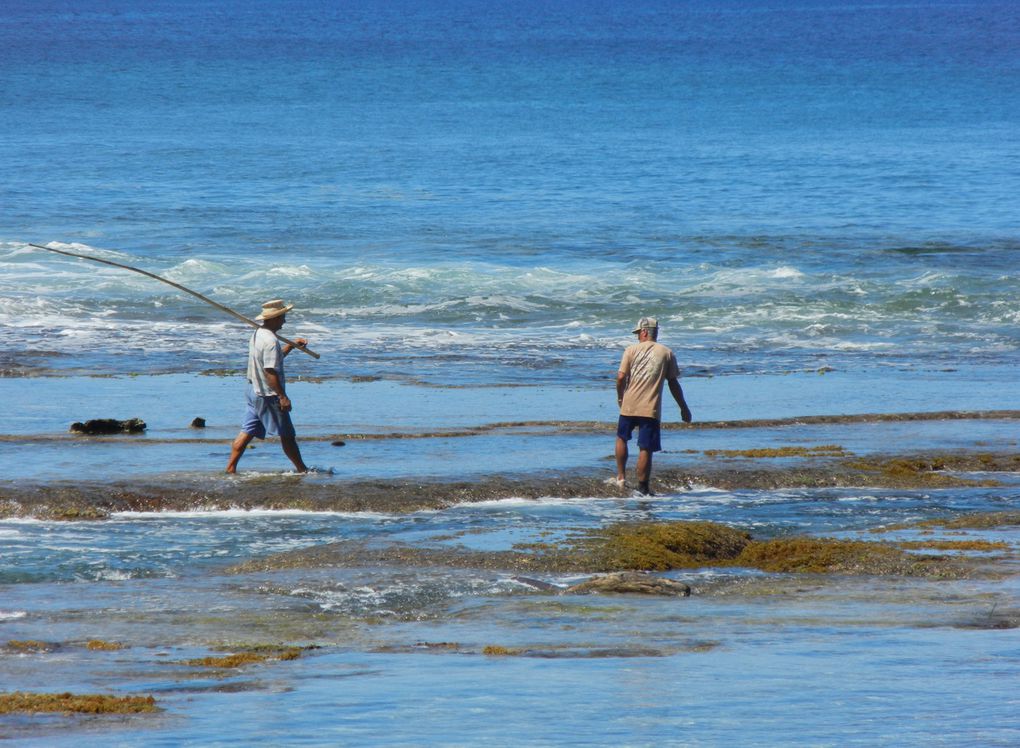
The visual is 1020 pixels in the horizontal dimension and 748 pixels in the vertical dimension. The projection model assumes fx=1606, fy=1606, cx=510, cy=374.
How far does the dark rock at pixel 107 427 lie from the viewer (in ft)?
44.8

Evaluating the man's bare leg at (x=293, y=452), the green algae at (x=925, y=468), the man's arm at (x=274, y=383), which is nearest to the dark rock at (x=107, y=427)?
the man's bare leg at (x=293, y=452)

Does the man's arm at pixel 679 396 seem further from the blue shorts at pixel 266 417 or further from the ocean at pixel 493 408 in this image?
the blue shorts at pixel 266 417

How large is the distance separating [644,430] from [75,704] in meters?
6.05

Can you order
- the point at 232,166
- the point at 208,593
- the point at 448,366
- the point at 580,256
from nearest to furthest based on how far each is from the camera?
the point at 208,593 < the point at 448,366 < the point at 580,256 < the point at 232,166

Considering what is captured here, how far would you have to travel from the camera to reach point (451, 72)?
85.2m

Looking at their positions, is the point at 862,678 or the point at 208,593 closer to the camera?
the point at 862,678

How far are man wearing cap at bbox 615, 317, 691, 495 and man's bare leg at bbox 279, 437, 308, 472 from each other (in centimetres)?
237

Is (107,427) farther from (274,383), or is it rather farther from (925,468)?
(925,468)

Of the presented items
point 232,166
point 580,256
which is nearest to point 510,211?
point 580,256

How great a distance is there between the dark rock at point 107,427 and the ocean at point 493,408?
0.82 feet

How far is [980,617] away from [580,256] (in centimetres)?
Result: 2381

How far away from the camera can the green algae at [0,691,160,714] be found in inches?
253

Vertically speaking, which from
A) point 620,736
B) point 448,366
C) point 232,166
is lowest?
point 620,736

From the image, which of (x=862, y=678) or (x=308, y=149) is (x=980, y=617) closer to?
(x=862, y=678)
